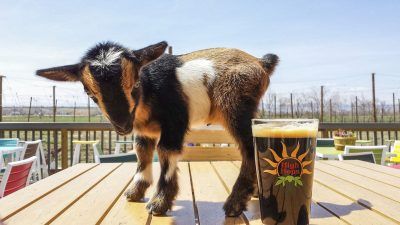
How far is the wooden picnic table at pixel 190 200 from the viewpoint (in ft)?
4.71

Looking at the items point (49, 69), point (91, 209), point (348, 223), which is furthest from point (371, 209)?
point (49, 69)

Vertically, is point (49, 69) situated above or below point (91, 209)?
above

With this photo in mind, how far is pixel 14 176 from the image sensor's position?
3.20 metres

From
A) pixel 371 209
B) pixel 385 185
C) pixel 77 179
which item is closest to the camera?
pixel 371 209

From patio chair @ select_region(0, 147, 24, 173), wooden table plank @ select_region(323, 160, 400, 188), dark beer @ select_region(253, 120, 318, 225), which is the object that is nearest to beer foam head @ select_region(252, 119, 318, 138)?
dark beer @ select_region(253, 120, 318, 225)

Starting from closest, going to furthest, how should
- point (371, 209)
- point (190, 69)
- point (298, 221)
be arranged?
point (298, 221) → point (371, 209) → point (190, 69)

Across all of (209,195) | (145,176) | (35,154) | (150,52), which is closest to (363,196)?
(209,195)

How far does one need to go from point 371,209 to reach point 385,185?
579mm

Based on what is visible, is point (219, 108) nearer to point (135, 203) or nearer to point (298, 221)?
point (135, 203)

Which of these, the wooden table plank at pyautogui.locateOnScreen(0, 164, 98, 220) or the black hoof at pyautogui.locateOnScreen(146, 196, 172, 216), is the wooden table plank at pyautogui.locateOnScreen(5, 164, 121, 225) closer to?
the wooden table plank at pyautogui.locateOnScreen(0, 164, 98, 220)

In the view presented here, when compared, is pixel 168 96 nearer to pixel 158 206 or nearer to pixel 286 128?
pixel 158 206

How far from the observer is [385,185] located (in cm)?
204

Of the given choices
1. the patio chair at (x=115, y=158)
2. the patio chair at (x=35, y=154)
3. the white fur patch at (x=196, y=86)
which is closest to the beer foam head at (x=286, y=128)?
the white fur patch at (x=196, y=86)

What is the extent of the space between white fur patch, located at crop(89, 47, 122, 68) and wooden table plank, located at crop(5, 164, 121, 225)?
24.9 inches
